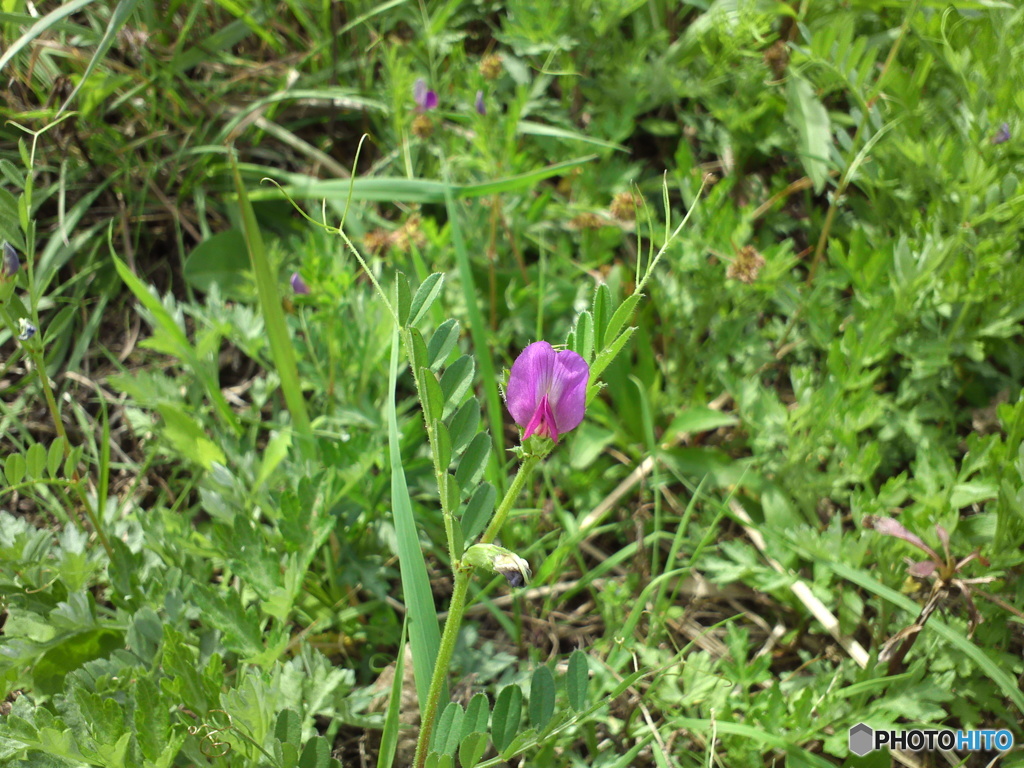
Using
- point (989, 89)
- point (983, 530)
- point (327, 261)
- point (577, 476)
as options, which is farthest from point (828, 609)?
point (327, 261)

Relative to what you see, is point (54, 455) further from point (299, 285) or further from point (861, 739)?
point (861, 739)

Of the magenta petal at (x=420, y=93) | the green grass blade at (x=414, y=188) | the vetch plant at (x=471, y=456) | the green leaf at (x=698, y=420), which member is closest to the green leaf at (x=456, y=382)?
the vetch plant at (x=471, y=456)

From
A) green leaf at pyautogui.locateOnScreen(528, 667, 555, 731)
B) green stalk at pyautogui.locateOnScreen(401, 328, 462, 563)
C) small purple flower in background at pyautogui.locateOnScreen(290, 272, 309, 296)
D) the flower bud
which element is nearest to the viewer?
the flower bud

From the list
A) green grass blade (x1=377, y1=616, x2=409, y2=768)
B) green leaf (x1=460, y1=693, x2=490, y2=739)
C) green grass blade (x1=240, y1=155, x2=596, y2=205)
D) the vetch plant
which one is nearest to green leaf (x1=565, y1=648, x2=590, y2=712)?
the vetch plant

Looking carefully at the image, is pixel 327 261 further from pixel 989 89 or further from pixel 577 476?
pixel 989 89

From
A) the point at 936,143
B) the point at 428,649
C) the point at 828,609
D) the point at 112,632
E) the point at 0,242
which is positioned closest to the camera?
the point at 428,649

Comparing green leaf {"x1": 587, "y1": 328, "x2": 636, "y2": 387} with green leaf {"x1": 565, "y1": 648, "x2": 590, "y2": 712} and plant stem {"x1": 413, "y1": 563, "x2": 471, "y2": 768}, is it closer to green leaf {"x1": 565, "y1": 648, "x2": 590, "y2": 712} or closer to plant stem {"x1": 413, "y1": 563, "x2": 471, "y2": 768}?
plant stem {"x1": 413, "y1": 563, "x2": 471, "y2": 768}

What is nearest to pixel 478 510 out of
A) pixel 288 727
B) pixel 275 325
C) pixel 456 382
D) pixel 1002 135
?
pixel 456 382
